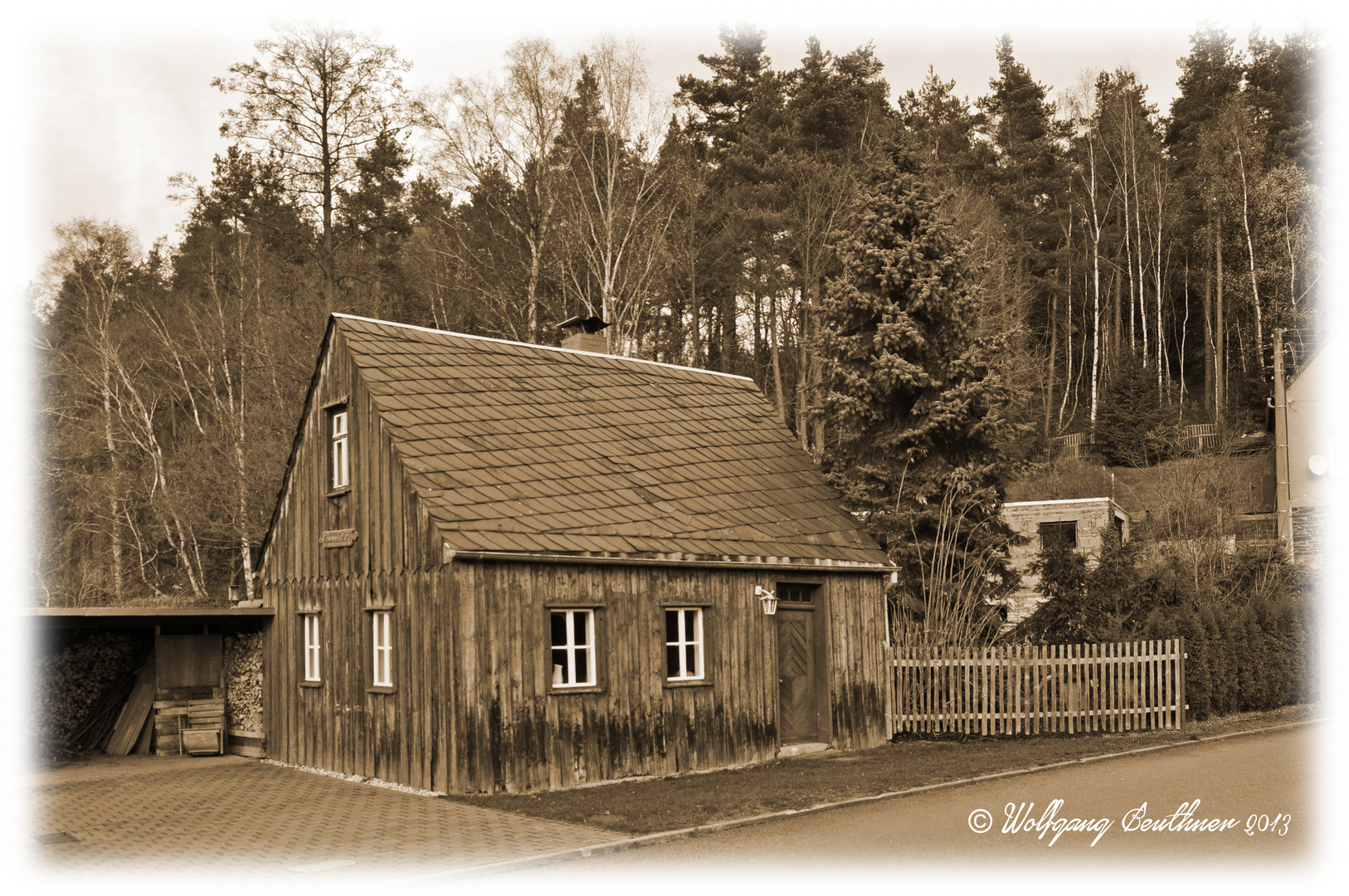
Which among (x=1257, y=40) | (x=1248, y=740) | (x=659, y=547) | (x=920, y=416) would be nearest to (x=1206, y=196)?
(x=1257, y=40)

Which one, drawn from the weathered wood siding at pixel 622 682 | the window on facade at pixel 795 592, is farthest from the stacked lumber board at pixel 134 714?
the window on facade at pixel 795 592

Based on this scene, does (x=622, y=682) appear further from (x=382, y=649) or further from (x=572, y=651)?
(x=382, y=649)

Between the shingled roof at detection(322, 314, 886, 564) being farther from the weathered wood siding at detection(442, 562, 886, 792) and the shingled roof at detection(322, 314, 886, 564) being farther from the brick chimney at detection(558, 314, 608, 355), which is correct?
the brick chimney at detection(558, 314, 608, 355)

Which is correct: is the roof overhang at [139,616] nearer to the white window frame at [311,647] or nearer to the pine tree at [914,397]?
the white window frame at [311,647]

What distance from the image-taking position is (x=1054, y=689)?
18.0 meters

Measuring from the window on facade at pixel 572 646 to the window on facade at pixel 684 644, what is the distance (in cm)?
131

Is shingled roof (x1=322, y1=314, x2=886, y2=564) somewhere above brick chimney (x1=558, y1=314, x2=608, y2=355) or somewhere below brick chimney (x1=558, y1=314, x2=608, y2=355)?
below

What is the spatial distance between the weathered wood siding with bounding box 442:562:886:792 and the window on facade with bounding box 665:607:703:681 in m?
0.14

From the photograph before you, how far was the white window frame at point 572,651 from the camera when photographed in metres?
14.3

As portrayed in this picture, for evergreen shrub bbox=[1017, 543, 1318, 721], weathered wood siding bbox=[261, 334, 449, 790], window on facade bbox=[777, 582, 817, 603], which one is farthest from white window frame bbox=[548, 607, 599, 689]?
evergreen shrub bbox=[1017, 543, 1318, 721]

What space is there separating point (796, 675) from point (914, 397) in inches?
241

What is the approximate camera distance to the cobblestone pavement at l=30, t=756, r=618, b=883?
9.65m

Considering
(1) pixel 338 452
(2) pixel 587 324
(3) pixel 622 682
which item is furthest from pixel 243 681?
(2) pixel 587 324

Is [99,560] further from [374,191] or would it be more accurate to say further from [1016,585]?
[1016,585]
